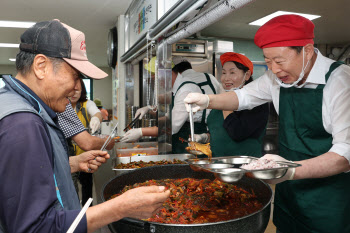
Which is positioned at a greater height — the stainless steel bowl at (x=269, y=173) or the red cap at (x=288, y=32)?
the red cap at (x=288, y=32)

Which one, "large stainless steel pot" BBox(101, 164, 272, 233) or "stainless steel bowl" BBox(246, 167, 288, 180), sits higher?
"stainless steel bowl" BBox(246, 167, 288, 180)

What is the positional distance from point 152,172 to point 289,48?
48.3 inches

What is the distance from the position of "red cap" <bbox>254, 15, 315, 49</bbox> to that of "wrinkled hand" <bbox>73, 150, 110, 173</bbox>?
116 centimetres

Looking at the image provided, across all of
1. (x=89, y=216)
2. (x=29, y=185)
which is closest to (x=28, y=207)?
(x=29, y=185)

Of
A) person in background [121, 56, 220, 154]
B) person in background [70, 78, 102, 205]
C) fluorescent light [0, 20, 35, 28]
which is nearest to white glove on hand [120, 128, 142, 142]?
person in background [121, 56, 220, 154]

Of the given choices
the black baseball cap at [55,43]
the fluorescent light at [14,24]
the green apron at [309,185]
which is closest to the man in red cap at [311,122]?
the green apron at [309,185]

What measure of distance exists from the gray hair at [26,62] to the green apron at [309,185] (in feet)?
4.39

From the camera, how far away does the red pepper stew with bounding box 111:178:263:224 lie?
142 cm

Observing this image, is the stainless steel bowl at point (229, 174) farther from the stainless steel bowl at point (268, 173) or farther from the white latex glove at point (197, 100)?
the white latex glove at point (197, 100)

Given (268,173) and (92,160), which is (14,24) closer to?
(92,160)

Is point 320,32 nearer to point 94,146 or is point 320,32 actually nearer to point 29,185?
point 94,146

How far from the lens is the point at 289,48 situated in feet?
4.98

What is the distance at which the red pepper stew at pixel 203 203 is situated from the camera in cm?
142

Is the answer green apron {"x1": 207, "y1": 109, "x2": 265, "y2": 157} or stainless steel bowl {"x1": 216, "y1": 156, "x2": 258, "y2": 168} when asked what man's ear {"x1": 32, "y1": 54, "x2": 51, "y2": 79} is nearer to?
stainless steel bowl {"x1": 216, "y1": 156, "x2": 258, "y2": 168}
